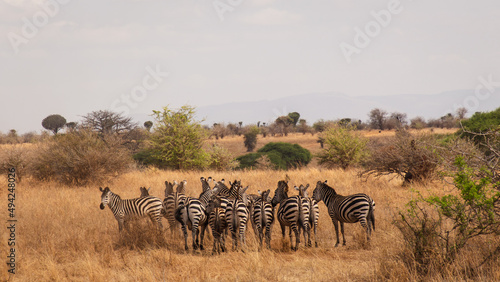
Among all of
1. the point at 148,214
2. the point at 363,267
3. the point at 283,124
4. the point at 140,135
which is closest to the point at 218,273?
the point at 363,267

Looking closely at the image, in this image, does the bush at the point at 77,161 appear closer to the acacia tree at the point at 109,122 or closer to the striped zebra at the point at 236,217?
the striped zebra at the point at 236,217

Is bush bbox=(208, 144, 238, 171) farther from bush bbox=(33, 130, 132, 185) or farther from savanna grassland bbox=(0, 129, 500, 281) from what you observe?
savanna grassland bbox=(0, 129, 500, 281)

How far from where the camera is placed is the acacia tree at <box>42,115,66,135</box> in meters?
82.4

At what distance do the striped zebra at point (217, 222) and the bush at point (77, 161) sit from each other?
11.9 meters

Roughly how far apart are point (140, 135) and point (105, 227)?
38.5 meters

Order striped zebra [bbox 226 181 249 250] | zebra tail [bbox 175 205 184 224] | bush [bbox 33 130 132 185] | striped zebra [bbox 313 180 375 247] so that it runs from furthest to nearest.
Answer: bush [bbox 33 130 132 185], striped zebra [bbox 313 180 375 247], zebra tail [bbox 175 205 184 224], striped zebra [bbox 226 181 249 250]

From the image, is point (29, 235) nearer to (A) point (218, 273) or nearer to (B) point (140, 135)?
(A) point (218, 273)

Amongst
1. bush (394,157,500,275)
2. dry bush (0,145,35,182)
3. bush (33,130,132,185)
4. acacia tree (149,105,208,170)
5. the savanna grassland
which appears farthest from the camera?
acacia tree (149,105,208,170)

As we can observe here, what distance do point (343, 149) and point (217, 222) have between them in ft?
69.9

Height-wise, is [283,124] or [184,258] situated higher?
[283,124]

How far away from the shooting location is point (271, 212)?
924 centimetres

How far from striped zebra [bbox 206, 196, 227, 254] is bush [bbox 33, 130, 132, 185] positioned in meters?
11.9

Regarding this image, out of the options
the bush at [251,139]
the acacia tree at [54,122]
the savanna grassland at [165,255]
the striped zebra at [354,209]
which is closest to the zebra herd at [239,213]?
the striped zebra at [354,209]

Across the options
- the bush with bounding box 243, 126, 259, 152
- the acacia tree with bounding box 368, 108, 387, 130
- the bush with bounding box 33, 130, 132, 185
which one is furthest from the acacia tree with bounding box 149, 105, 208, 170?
the acacia tree with bounding box 368, 108, 387, 130
